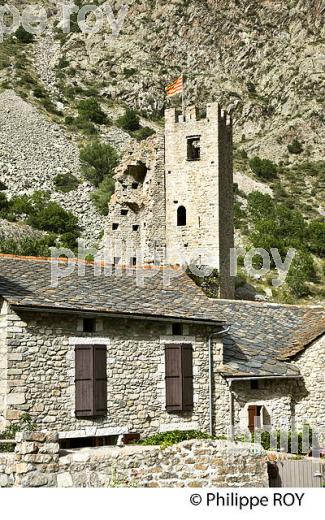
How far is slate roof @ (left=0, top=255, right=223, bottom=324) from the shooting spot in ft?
65.8

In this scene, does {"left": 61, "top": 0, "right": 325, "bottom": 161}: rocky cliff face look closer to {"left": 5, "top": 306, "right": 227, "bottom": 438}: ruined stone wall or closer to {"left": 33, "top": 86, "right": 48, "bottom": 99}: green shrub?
{"left": 33, "top": 86, "right": 48, "bottom": 99}: green shrub

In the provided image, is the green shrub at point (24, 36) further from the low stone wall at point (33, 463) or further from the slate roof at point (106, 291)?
the low stone wall at point (33, 463)

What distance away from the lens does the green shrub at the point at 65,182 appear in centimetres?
7944

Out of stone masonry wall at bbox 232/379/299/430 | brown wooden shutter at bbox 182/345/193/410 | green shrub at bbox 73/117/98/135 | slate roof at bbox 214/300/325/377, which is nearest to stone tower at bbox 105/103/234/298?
Result: slate roof at bbox 214/300/325/377

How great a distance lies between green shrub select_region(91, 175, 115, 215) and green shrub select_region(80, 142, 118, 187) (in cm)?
72

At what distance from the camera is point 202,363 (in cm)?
2228

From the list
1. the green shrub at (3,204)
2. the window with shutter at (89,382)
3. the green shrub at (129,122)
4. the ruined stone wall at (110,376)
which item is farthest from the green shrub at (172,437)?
the green shrub at (129,122)

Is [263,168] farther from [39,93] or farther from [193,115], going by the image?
[193,115]

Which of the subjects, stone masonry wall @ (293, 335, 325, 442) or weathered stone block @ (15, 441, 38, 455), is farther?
stone masonry wall @ (293, 335, 325, 442)

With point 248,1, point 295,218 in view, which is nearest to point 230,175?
point 295,218

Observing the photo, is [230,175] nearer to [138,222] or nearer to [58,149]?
[138,222]

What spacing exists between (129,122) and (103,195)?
805 inches

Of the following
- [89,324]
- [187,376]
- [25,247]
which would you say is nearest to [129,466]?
[89,324]

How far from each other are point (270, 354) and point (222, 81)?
83.2 m
